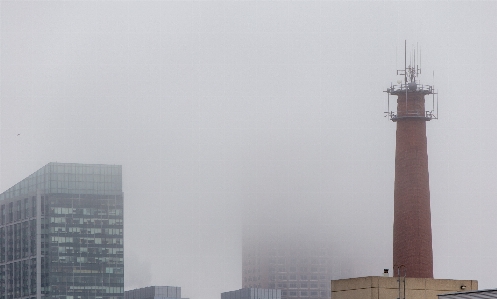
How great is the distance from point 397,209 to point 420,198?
9.90ft

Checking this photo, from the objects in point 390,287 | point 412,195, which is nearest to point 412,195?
point 412,195

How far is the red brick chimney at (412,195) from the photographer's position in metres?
144

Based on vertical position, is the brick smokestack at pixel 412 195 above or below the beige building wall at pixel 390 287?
above

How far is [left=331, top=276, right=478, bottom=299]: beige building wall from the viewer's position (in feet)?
372

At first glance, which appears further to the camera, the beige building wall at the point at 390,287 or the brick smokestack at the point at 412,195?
the brick smokestack at the point at 412,195

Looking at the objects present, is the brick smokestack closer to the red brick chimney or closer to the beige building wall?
the red brick chimney

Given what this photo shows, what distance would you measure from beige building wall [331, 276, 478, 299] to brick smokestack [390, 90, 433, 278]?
903 inches

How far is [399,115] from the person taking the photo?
484 ft

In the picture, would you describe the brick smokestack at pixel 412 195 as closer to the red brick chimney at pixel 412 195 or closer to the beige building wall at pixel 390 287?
the red brick chimney at pixel 412 195

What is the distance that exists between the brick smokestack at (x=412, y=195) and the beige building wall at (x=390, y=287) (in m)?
22.9

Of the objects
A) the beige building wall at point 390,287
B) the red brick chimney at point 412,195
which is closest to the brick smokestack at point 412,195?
the red brick chimney at point 412,195

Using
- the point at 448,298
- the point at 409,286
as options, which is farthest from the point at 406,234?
the point at 448,298

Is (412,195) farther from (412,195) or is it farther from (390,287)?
(390,287)

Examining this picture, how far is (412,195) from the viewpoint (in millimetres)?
145125
